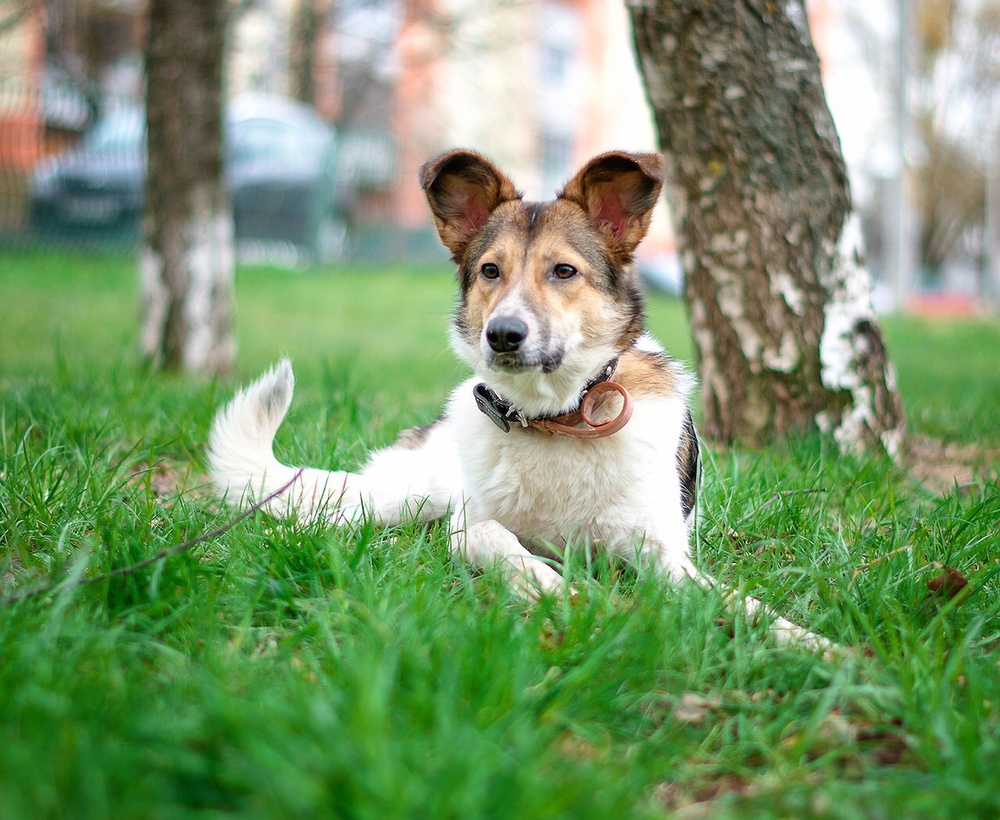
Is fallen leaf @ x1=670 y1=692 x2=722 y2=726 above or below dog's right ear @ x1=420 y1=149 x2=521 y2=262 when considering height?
below

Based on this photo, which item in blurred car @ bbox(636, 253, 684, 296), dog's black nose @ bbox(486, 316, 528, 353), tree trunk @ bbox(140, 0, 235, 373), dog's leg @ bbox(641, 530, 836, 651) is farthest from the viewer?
blurred car @ bbox(636, 253, 684, 296)

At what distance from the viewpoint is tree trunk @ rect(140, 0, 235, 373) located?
6523 mm

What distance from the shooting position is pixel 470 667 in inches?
76.4

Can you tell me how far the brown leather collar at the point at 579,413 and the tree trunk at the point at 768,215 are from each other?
1530 millimetres

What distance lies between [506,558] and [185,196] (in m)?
5.00

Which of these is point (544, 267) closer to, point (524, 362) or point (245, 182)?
point (524, 362)

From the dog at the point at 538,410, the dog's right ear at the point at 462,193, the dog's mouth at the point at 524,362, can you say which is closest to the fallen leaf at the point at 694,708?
the dog at the point at 538,410

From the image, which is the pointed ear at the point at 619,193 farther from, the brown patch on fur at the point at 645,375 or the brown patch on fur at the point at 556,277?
the brown patch on fur at the point at 645,375

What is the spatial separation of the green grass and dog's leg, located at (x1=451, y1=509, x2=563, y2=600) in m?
0.07

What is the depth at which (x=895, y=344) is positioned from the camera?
12703 millimetres

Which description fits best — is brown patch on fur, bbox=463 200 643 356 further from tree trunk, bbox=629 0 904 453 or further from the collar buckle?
tree trunk, bbox=629 0 904 453

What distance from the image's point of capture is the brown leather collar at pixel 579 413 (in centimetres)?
308

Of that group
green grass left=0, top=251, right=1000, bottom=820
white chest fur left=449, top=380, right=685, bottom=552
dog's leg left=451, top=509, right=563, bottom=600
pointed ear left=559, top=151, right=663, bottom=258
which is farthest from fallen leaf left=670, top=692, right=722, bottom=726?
pointed ear left=559, top=151, right=663, bottom=258

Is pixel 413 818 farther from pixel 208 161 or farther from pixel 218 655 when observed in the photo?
pixel 208 161
